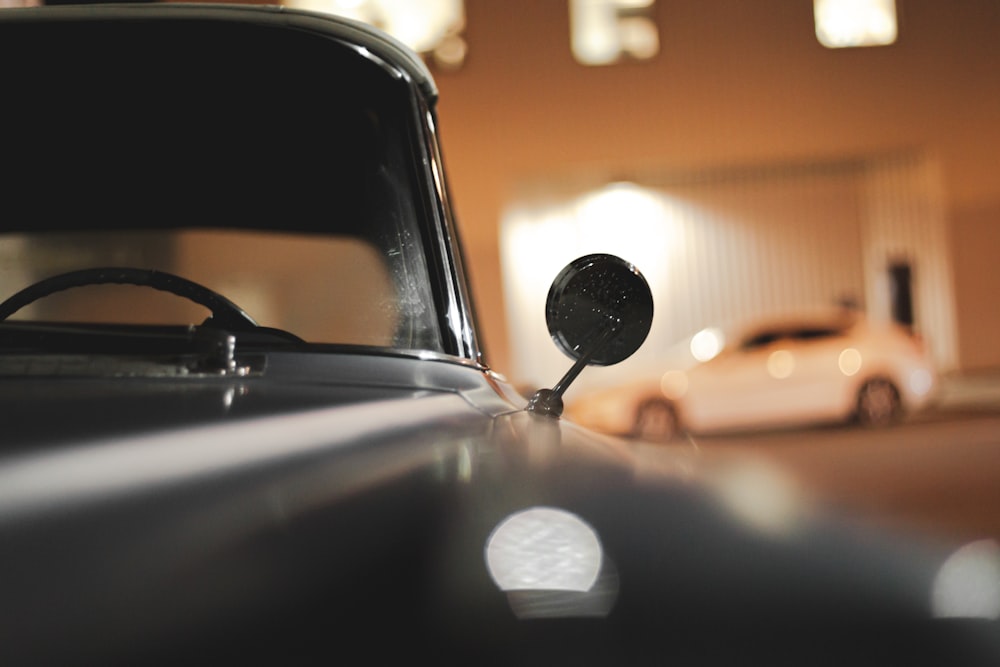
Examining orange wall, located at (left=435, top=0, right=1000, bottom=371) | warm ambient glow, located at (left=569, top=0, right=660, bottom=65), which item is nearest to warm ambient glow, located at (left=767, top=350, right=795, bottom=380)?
orange wall, located at (left=435, top=0, right=1000, bottom=371)

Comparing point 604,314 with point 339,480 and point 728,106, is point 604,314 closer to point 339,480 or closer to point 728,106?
point 339,480

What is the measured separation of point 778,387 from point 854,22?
7544mm

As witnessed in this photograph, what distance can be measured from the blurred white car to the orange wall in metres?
4.08

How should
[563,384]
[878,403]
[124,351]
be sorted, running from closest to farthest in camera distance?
[124,351], [563,384], [878,403]

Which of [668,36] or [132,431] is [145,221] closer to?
[132,431]

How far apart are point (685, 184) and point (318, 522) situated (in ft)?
57.2

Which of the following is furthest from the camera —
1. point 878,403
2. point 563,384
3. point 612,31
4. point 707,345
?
point 612,31

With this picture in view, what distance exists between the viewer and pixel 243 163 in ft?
7.66

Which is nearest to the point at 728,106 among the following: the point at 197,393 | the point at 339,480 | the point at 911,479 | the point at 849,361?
the point at 849,361

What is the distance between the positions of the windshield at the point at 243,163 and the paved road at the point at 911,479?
673mm

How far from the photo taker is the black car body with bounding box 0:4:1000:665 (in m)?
0.66

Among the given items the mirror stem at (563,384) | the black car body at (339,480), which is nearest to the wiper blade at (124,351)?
the black car body at (339,480)

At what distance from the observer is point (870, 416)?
1304 centimetres

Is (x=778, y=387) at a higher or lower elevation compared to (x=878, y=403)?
higher
